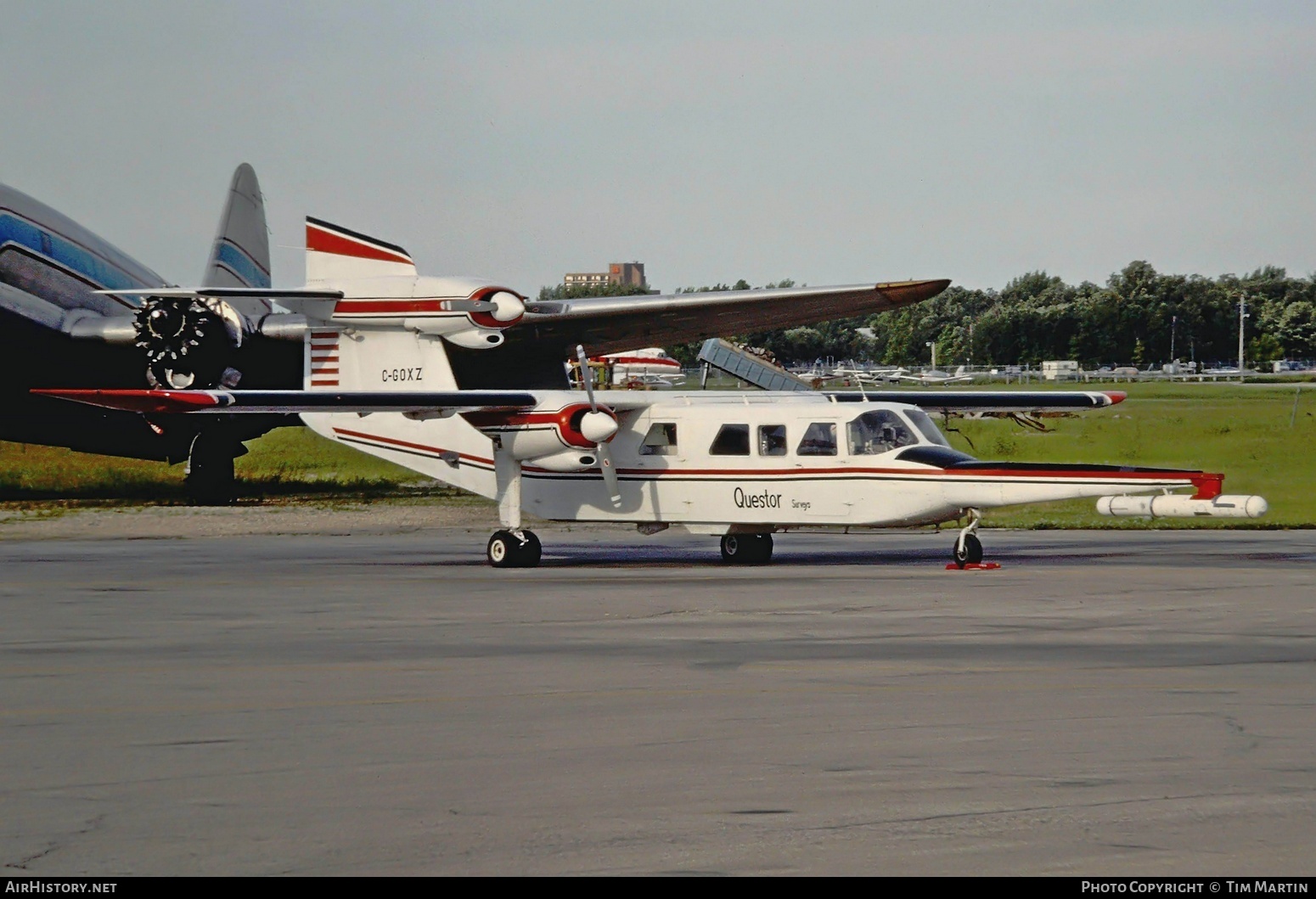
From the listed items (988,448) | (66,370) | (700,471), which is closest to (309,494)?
(66,370)

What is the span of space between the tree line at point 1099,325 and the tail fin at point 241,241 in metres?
64.0

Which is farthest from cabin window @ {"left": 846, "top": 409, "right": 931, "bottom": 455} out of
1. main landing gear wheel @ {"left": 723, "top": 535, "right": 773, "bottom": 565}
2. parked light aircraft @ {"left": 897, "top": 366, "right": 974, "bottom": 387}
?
parked light aircraft @ {"left": 897, "top": 366, "right": 974, "bottom": 387}

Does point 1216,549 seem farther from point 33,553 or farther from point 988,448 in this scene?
point 988,448

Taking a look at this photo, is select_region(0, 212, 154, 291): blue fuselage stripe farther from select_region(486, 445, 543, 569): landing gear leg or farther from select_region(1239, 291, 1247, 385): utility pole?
select_region(1239, 291, 1247, 385): utility pole

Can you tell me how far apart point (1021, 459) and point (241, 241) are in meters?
19.9

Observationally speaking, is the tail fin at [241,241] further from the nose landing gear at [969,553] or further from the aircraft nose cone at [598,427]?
the nose landing gear at [969,553]

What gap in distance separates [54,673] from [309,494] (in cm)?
2347

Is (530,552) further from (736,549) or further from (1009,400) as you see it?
(1009,400)

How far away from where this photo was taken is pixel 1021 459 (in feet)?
131

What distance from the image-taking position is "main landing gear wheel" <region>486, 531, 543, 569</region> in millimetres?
Answer: 21594

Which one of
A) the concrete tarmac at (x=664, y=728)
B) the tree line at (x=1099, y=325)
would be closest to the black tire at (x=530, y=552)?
the concrete tarmac at (x=664, y=728)

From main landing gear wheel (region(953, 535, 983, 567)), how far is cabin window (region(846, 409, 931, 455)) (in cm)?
163

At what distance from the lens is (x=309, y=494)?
34.4 metres

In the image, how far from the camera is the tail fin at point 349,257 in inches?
946
